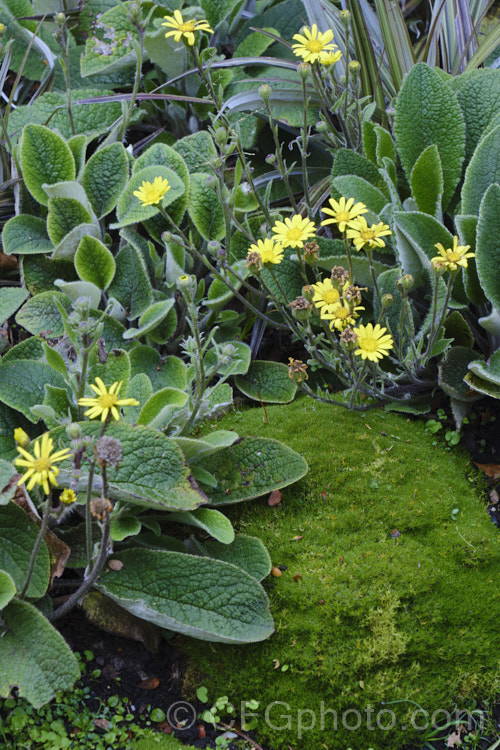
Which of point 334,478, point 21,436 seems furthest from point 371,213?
point 21,436

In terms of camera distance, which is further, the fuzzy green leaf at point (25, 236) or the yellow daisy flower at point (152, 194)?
the fuzzy green leaf at point (25, 236)

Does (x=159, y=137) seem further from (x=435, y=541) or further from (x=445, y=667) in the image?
(x=445, y=667)

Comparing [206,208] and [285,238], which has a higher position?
[285,238]

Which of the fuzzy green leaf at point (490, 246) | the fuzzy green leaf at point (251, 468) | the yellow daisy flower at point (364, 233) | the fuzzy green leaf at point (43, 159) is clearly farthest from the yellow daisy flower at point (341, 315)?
the fuzzy green leaf at point (43, 159)

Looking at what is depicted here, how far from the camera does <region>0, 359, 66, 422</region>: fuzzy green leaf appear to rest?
2.12 m

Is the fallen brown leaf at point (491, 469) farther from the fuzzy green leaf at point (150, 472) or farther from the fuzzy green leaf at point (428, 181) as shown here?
the fuzzy green leaf at point (150, 472)

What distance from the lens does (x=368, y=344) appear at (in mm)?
1841

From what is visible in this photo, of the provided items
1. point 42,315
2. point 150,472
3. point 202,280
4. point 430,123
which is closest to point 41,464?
point 150,472

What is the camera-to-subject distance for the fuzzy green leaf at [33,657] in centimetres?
161

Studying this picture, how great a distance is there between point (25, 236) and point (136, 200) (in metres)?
0.47

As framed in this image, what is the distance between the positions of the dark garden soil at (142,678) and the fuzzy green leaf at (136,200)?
141cm

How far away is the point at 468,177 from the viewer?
2342 mm

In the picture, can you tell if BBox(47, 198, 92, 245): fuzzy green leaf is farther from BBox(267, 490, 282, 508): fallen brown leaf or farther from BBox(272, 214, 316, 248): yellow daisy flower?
BBox(267, 490, 282, 508): fallen brown leaf

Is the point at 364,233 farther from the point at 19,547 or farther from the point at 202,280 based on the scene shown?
the point at 19,547
